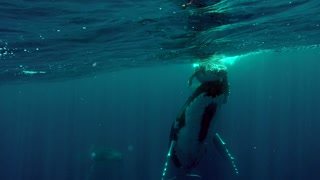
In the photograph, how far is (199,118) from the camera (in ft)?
33.7

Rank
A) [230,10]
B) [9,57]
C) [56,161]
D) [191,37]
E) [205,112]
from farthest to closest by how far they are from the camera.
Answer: [56,161]
[9,57]
[191,37]
[230,10]
[205,112]

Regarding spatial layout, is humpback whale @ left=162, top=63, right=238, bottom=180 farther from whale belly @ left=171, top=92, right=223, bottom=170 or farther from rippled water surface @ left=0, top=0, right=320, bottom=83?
rippled water surface @ left=0, top=0, right=320, bottom=83

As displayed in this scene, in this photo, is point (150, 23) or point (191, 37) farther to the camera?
point (191, 37)

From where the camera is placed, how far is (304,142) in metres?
59.2

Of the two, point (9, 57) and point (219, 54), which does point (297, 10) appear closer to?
point (219, 54)

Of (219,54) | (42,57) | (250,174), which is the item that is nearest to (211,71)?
(219,54)

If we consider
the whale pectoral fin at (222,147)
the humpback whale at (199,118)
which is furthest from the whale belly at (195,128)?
the whale pectoral fin at (222,147)

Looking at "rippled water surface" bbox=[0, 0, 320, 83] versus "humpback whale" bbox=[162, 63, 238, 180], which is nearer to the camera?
"humpback whale" bbox=[162, 63, 238, 180]

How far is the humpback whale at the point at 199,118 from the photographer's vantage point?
33.5 ft

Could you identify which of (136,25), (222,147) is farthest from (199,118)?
(136,25)

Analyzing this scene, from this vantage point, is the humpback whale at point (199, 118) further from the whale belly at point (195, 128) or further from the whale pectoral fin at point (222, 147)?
the whale pectoral fin at point (222, 147)

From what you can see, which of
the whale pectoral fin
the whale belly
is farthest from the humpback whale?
the whale pectoral fin

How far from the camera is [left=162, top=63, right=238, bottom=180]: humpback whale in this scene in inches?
402

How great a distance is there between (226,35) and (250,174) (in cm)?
3150
